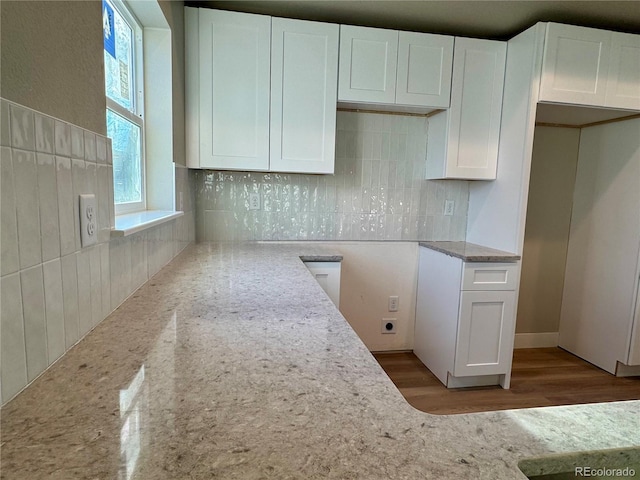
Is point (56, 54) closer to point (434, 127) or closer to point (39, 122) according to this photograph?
point (39, 122)

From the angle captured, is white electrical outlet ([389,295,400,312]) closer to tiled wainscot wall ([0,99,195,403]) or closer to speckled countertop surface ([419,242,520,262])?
speckled countertop surface ([419,242,520,262])

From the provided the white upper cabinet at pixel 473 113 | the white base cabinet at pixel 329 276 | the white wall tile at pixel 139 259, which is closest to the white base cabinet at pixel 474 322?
the white upper cabinet at pixel 473 113

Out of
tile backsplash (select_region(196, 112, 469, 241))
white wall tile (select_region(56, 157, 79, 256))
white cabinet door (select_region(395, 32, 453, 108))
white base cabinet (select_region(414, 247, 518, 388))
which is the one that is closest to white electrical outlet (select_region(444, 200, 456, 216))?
tile backsplash (select_region(196, 112, 469, 241))

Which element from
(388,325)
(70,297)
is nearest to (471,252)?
(388,325)

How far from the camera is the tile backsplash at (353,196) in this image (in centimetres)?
244

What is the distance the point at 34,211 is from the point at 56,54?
1.01 feet

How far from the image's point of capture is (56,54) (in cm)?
67

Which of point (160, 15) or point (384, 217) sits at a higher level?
point (160, 15)

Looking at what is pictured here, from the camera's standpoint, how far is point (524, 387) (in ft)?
7.84

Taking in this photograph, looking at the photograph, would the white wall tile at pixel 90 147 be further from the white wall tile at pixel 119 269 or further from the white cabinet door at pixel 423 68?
the white cabinet door at pixel 423 68

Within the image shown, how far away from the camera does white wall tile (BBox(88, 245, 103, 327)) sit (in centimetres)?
82

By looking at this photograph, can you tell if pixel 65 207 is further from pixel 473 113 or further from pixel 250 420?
pixel 473 113

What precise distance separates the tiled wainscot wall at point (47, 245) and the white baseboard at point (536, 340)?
311 centimetres

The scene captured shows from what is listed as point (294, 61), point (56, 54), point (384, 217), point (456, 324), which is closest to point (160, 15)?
point (294, 61)
